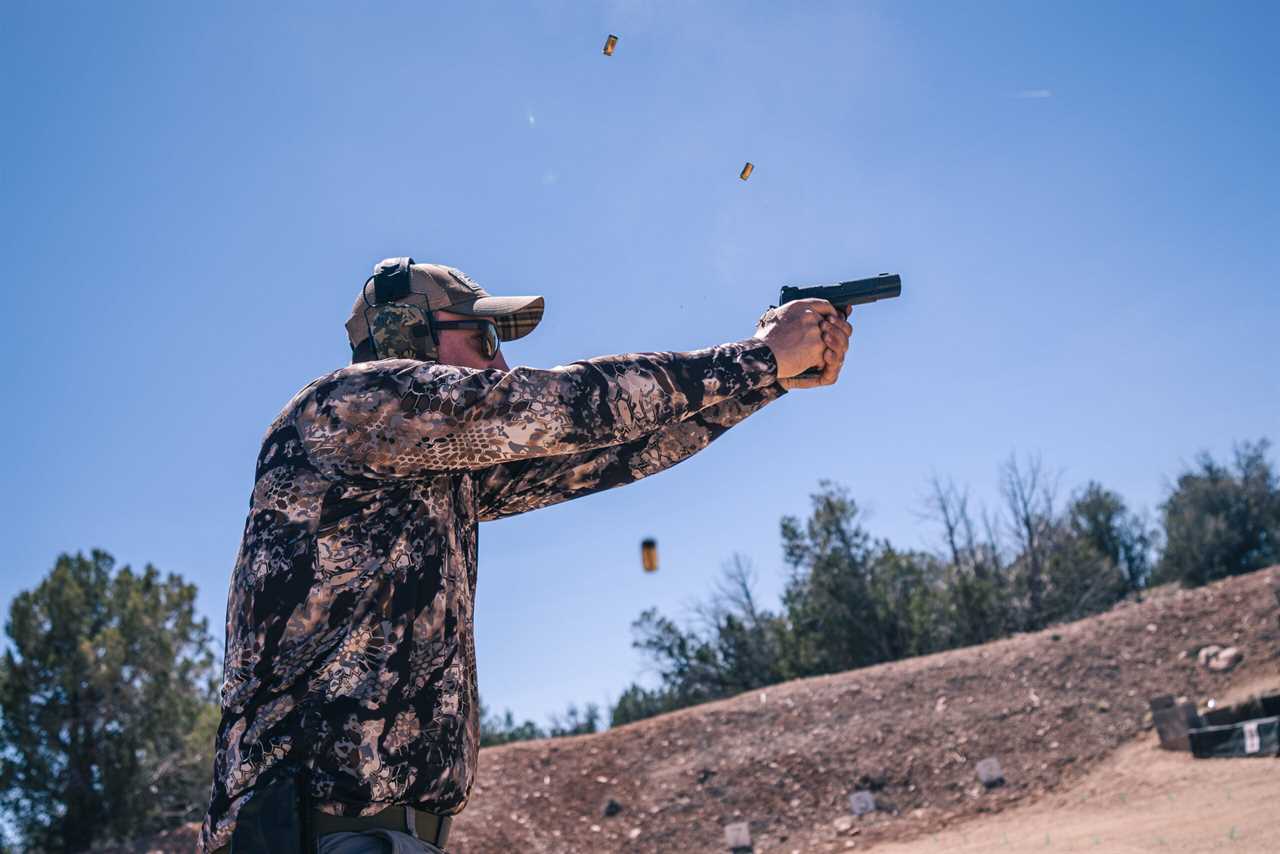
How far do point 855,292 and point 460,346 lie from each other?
121 cm

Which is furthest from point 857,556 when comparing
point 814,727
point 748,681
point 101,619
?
point 101,619

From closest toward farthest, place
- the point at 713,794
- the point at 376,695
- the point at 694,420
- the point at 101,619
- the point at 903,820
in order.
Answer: the point at 376,695
the point at 694,420
the point at 903,820
the point at 713,794
the point at 101,619

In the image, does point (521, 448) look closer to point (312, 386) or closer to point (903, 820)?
point (312, 386)

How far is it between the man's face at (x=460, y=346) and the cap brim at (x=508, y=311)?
0.10 ft

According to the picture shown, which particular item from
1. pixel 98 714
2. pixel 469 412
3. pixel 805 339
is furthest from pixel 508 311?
pixel 98 714

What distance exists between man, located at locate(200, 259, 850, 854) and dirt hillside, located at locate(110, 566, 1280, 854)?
10762mm

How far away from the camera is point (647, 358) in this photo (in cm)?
228

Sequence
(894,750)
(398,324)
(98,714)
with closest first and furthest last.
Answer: (398,324) < (894,750) < (98,714)

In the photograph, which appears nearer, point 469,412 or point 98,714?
point 469,412

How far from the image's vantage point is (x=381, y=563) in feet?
6.79

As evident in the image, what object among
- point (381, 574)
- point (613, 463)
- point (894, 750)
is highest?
point (613, 463)

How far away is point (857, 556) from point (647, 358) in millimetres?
21555

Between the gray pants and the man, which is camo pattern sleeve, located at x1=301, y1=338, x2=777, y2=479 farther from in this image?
the gray pants

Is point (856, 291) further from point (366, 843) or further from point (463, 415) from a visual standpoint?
point (366, 843)
